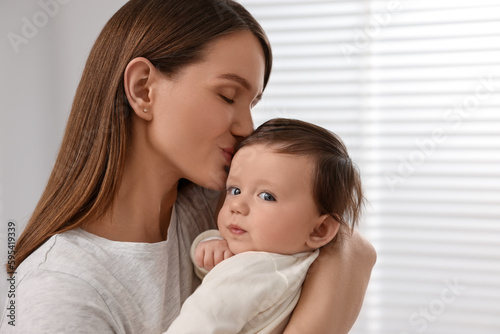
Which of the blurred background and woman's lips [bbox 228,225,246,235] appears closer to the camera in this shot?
woman's lips [bbox 228,225,246,235]

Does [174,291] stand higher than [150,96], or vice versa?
[150,96]

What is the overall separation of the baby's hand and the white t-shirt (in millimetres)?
78

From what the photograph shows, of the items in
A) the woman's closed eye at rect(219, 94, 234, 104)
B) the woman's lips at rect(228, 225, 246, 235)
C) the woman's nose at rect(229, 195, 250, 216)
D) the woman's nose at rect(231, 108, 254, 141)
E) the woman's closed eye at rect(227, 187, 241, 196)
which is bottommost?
the woman's lips at rect(228, 225, 246, 235)

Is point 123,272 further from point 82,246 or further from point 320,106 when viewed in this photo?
point 320,106

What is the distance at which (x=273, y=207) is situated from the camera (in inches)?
43.7

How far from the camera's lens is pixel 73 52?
2361 millimetres

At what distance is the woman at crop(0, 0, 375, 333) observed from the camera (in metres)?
1.12

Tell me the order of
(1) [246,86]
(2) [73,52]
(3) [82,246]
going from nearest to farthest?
1. (3) [82,246]
2. (1) [246,86]
3. (2) [73,52]

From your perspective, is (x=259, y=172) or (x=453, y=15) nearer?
(x=259, y=172)

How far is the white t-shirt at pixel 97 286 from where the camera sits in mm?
990

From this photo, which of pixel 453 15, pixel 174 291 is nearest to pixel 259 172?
pixel 174 291

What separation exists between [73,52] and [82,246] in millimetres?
1473

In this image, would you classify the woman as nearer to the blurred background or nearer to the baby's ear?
the baby's ear

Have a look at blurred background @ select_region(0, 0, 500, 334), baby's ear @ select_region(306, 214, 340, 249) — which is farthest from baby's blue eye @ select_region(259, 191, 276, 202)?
blurred background @ select_region(0, 0, 500, 334)
